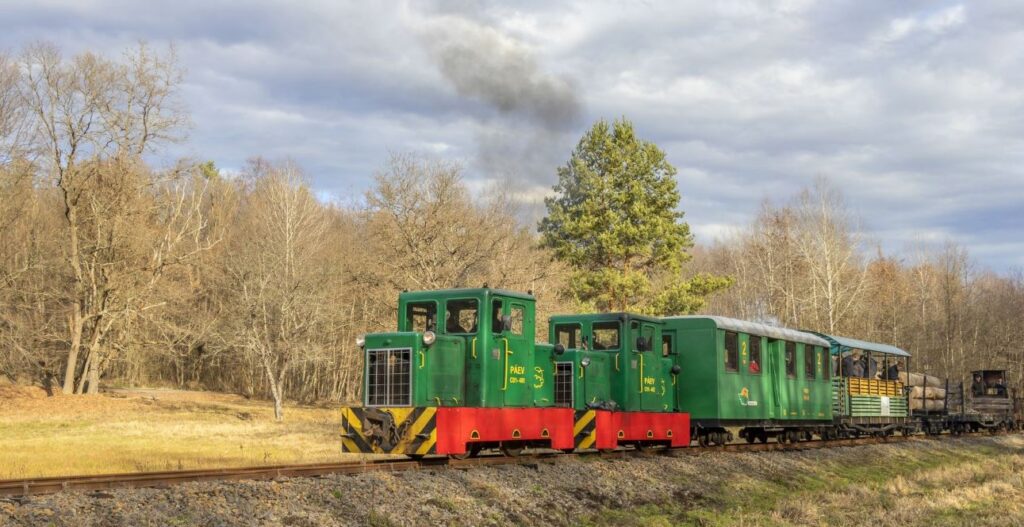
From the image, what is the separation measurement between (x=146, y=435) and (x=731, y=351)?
1891 cm

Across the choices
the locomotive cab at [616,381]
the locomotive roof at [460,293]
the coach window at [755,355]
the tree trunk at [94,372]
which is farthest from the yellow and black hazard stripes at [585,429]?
the tree trunk at [94,372]

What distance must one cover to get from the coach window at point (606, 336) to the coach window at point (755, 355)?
15.3 feet

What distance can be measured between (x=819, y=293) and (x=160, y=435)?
41427 millimetres

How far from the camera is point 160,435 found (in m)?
28.7

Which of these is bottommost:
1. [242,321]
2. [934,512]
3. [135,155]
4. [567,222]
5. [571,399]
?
[934,512]

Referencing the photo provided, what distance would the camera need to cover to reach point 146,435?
94.2 feet

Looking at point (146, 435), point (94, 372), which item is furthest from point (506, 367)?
point (94, 372)

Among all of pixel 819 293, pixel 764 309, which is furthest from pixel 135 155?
pixel 764 309

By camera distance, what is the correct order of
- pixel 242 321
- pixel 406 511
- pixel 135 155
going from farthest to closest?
pixel 135 155, pixel 242 321, pixel 406 511

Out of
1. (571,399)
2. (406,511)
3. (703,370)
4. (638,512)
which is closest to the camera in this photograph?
(406,511)

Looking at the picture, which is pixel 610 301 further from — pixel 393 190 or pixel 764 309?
pixel 764 309

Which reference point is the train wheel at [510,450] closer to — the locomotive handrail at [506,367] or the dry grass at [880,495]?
the locomotive handrail at [506,367]

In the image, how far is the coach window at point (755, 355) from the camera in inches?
859

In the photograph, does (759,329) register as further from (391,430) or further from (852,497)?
(391,430)
